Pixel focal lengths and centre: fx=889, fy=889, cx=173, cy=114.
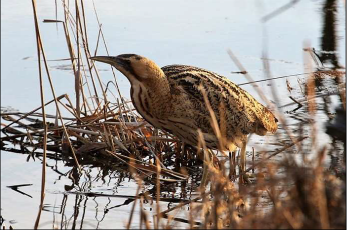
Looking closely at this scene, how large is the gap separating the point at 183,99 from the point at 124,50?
7.05 feet

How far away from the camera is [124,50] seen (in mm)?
6867

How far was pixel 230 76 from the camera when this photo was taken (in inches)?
259

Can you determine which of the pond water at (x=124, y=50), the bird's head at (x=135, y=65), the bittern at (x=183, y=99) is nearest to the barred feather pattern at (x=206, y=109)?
the bittern at (x=183, y=99)

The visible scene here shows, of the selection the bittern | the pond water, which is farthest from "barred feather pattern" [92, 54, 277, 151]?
the pond water

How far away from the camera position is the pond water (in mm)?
4625

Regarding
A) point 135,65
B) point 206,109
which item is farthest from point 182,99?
point 135,65

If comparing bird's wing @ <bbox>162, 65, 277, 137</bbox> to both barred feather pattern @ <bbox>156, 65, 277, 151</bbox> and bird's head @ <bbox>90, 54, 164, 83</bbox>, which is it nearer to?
barred feather pattern @ <bbox>156, 65, 277, 151</bbox>

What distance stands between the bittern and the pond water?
0.38 m

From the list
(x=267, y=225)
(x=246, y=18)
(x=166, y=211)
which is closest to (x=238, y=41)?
(x=246, y=18)

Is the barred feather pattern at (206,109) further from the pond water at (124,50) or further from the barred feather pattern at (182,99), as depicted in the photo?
the pond water at (124,50)

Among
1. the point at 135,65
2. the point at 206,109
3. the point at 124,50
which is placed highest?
the point at 135,65

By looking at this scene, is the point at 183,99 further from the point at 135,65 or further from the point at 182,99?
the point at 135,65

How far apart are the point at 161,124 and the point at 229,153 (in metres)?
0.48

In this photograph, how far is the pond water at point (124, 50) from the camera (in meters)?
4.62
